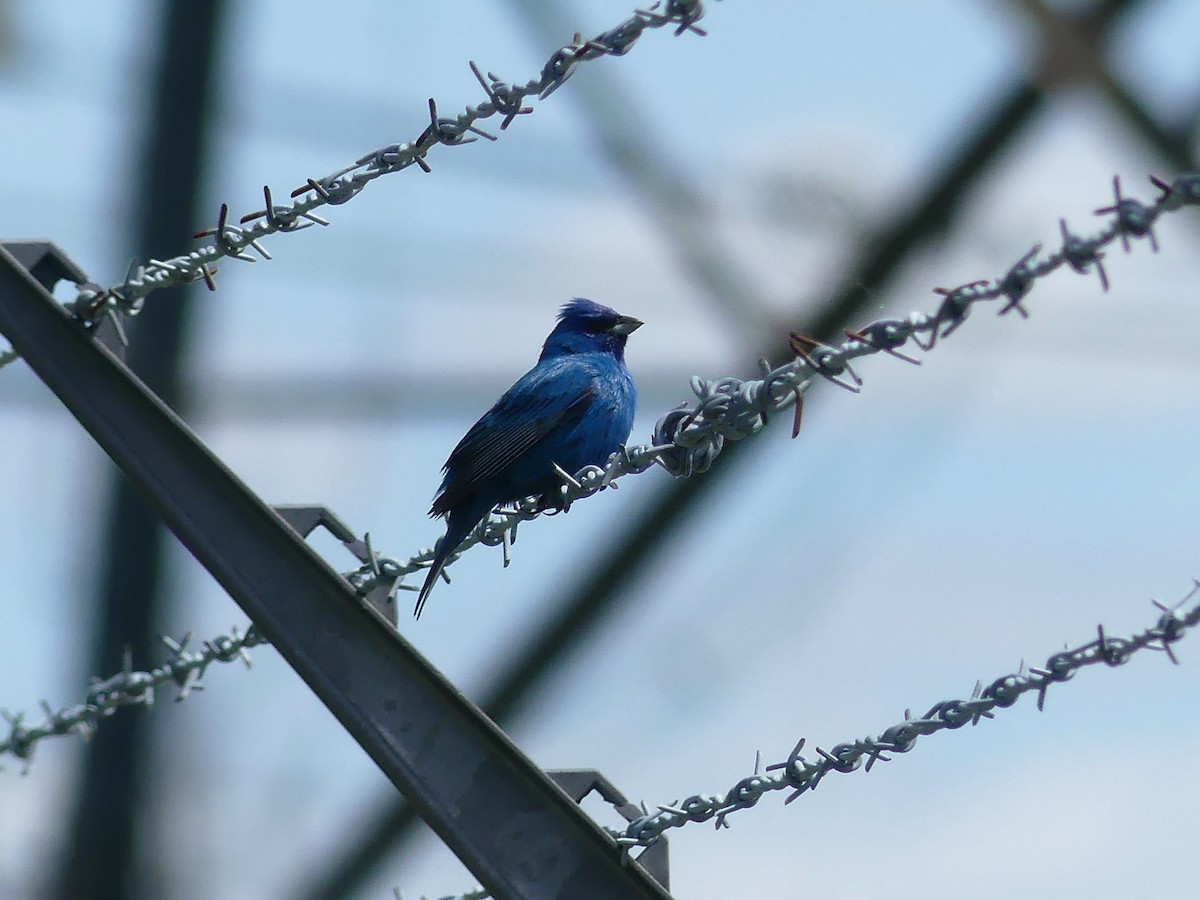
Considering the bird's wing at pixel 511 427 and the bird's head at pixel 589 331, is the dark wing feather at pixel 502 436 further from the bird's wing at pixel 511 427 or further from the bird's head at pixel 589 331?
the bird's head at pixel 589 331

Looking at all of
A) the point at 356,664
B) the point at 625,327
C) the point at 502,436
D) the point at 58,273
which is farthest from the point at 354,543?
the point at 625,327

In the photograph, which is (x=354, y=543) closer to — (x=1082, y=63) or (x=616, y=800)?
(x=616, y=800)

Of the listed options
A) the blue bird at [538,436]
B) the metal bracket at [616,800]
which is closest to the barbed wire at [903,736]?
the metal bracket at [616,800]

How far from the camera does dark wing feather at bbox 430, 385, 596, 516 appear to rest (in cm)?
475

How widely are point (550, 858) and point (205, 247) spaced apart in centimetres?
139

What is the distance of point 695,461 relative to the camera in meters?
2.93

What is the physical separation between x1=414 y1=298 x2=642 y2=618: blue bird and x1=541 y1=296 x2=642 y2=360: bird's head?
104 millimetres

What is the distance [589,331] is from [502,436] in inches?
29.2

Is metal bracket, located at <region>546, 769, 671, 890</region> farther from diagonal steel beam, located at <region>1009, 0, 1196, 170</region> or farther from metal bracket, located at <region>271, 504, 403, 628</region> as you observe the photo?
diagonal steel beam, located at <region>1009, 0, 1196, 170</region>

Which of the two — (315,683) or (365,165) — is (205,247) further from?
(315,683)

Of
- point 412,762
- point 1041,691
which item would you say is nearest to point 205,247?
point 412,762

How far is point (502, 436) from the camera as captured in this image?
485 centimetres

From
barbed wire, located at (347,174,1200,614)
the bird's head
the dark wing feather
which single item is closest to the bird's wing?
the dark wing feather

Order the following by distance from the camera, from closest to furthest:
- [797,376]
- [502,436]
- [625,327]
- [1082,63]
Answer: [797,376] < [1082,63] < [502,436] < [625,327]
